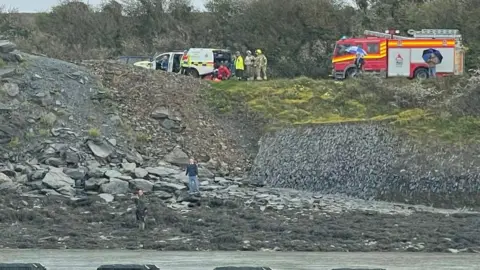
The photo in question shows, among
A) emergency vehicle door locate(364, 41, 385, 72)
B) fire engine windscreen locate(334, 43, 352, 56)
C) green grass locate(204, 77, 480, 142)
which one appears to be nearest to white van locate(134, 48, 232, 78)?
green grass locate(204, 77, 480, 142)

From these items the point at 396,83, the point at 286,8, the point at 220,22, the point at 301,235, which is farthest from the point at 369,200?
the point at 220,22

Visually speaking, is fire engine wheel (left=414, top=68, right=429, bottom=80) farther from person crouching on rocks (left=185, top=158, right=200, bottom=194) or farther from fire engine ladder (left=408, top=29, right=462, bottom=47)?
person crouching on rocks (left=185, top=158, right=200, bottom=194)

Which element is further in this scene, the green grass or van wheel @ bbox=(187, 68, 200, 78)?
van wheel @ bbox=(187, 68, 200, 78)

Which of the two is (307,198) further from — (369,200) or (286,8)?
(286,8)

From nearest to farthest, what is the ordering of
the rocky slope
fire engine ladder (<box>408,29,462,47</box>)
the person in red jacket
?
the rocky slope
fire engine ladder (<box>408,29,462,47</box>)
the person in red jacket

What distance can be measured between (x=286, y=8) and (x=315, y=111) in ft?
74.8

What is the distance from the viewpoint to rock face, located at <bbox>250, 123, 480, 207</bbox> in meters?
30.0

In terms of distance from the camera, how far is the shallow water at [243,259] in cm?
1894

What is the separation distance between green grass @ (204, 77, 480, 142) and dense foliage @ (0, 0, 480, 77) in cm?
1256

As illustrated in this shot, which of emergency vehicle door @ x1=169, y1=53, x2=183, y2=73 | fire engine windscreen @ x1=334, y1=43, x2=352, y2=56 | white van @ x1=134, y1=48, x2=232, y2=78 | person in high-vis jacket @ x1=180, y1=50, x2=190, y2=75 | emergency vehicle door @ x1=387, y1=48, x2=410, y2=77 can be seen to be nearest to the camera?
emergency vehicle door @ x1=387, y1=48, x2=410, y2=77

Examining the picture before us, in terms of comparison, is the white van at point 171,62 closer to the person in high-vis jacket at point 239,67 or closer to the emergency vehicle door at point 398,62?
the person in high-vis jacket at point 239,67

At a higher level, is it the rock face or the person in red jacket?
the person in red jacket

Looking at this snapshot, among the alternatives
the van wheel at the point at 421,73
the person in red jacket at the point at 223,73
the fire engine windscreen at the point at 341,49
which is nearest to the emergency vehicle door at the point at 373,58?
the fire engine windscreen at the point at 341,49

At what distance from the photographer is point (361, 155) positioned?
3294 cm
